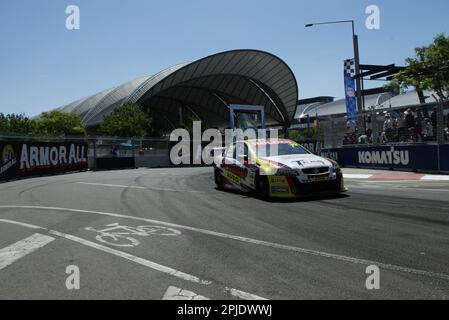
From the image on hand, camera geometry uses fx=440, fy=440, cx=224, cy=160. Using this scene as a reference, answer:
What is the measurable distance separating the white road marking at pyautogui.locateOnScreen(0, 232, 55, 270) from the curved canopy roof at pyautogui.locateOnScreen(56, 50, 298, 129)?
184 ft

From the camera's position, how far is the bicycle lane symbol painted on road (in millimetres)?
5871

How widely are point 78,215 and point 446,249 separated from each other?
6.33 m

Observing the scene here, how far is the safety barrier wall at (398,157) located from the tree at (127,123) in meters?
42.0

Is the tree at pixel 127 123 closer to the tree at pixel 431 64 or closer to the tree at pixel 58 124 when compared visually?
the tree at pixel 58 124

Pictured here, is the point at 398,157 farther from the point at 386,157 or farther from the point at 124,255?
the point at 124,255

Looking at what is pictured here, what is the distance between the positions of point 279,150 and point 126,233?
17.9 ft

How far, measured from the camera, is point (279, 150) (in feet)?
36.0

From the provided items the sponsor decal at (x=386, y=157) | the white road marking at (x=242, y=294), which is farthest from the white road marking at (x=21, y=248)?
the sponsor decal at (x=386, y=157)

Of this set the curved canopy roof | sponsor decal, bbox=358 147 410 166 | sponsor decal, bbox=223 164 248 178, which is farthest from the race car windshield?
the curved canopy roof

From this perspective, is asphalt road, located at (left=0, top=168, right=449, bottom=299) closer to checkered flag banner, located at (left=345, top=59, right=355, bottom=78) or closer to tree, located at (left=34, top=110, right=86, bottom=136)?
checkered flag banner, located at (left=345, top=59, right=355, bottom=78)

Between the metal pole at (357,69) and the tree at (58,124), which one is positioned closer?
the metal pole at (357,69)

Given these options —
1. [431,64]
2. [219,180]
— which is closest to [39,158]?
[219,180]

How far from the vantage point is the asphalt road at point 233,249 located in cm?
381
